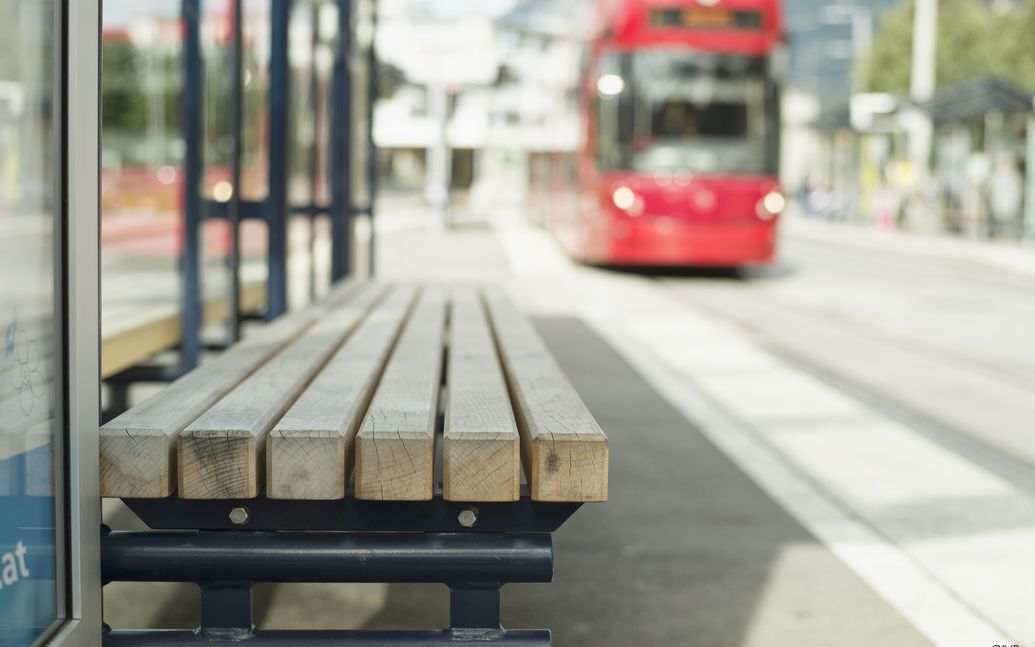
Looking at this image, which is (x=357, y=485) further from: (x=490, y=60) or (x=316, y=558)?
(x=490, y=60)

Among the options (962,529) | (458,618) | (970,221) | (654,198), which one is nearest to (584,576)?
(962,529)

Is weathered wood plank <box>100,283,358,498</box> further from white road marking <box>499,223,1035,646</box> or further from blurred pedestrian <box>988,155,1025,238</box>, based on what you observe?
blurred pedestrian <box>988,155,1025,238</box>

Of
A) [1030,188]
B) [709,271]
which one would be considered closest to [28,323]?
[709,271]

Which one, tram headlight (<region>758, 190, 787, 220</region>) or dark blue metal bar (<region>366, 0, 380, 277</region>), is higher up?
dark blue metal bar (<region>366, 0, 380, 277</region>)

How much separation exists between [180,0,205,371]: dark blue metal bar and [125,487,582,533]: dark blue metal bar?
265 cm

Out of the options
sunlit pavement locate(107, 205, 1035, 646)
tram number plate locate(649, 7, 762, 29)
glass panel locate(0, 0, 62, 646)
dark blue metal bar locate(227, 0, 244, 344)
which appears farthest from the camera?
tram number plate locate(649, 7, 762, 29)

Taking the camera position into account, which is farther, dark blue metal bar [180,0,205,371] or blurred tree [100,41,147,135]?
blurred tree [100,41,147,135]

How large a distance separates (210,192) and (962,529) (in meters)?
3.31

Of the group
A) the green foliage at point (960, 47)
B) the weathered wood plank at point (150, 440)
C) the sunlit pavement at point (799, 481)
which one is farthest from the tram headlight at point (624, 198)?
the green foliage at point (960, 47)

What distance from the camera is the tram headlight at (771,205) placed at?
1677 cm

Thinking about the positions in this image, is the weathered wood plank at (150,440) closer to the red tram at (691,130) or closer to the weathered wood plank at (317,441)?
the weathered wood plank at (317,441)

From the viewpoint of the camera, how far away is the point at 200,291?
5367 millimetres

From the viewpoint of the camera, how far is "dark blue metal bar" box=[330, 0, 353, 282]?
7.73 metres

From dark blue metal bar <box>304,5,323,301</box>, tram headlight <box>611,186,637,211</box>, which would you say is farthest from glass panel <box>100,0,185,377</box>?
tram headlight <box>611,186,637,211</box>
